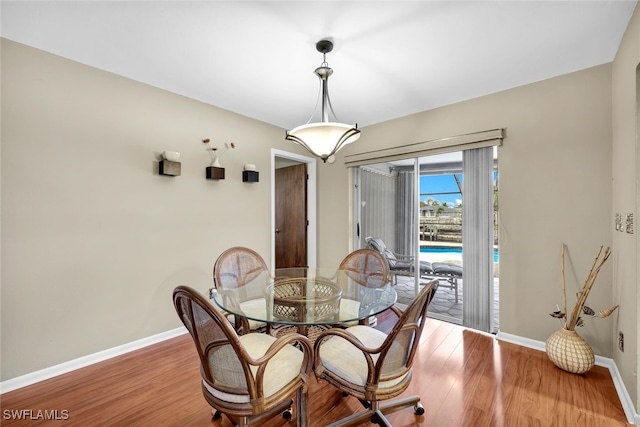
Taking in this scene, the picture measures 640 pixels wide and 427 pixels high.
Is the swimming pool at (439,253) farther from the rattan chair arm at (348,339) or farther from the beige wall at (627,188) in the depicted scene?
the rattan chair arm at (348,339)

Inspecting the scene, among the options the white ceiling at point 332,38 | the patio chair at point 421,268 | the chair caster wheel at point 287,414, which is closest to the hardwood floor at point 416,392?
the chair caster wheel at point 287,414

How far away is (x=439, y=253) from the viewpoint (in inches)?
133

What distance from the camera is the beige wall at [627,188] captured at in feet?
5.43

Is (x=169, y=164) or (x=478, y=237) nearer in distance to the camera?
(x=169, y=164)

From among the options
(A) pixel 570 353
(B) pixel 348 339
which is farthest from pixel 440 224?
(B) pixel 348 339

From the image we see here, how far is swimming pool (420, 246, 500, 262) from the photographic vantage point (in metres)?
3.16

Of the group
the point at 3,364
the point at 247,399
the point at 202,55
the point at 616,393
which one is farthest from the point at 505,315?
the point at 3,364

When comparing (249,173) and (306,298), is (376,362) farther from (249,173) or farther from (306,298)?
(249,173)

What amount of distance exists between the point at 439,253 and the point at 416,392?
185cm

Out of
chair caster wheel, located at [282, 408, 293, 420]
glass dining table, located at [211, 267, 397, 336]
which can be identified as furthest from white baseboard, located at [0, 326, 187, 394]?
chair caster wheel, located at [282, 408, 293, 420]

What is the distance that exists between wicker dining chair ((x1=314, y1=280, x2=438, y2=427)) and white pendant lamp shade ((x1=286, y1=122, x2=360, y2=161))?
1179 millimetres

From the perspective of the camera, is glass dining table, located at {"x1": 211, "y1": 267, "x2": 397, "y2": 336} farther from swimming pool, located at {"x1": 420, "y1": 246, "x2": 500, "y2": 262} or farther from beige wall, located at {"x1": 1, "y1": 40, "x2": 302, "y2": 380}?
swimming pool, located at {"x1": 420, "y1": 246, "x2": 500, "y2": 262}

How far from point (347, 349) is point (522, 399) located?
1.32 meters

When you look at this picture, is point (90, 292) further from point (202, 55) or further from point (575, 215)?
point (575, 215)
